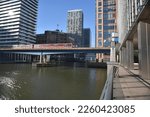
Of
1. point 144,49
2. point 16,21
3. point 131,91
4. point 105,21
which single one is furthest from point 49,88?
point 16,21

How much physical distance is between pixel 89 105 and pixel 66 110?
0.72 metres

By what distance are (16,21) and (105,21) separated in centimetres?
8135

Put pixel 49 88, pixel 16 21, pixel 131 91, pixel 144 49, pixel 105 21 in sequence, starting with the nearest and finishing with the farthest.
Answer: pixel 131 91 < pixel 144 49 < pixel 49 88 < pixel 105 21 < pixel 16 21

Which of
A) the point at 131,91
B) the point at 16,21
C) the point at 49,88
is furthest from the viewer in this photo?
the point at 16,21

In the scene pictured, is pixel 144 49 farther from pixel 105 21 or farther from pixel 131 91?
pixel 105 21

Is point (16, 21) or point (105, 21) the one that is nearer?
point (105, 21)

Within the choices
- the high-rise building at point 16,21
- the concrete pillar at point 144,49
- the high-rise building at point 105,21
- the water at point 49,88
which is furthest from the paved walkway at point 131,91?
the high-rise building at point 16,21

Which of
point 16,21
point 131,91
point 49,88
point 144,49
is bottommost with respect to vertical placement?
point 49,88

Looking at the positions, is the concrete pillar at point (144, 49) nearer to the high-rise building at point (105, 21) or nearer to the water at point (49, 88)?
the water at point (49, 88)

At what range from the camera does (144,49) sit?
16.4 metres

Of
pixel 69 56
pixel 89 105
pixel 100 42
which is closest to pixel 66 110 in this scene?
pixel 89 105

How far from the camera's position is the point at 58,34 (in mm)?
170500

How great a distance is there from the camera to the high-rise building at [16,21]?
477 feet

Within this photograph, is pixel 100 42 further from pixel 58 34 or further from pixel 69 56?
pixel 58 34
